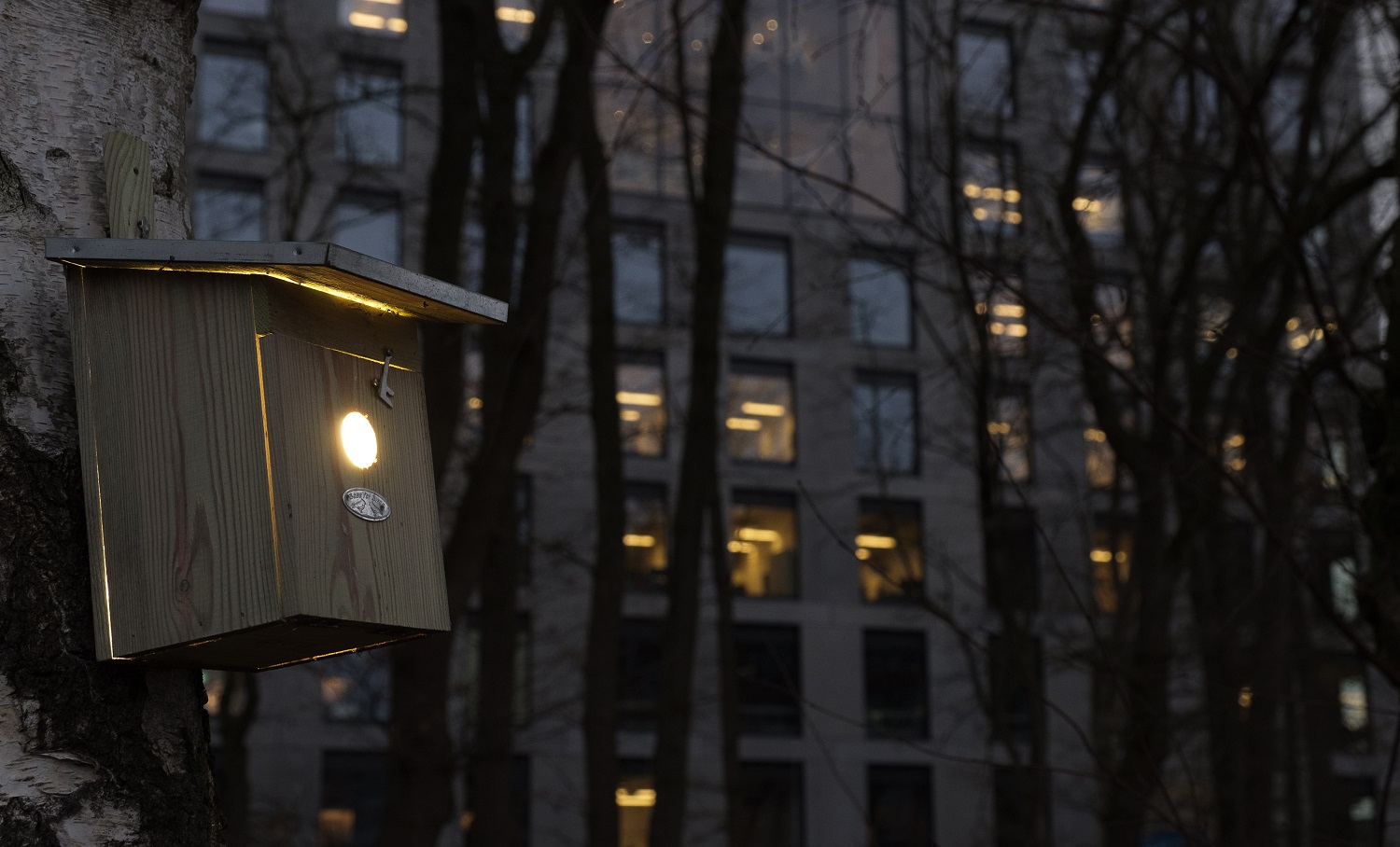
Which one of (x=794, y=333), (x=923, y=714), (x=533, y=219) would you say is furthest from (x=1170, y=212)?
(x=923, y=714)

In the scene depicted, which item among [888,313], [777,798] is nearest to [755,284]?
[888,313]

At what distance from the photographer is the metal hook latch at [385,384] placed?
219 cm

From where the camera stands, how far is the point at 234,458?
6.30 ft

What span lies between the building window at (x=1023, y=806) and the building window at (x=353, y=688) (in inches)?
269

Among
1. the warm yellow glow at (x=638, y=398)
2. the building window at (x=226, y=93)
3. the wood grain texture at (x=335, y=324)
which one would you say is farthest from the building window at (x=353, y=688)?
the wood grain texture at (x=335, y=324)

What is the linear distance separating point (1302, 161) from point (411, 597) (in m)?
5.62

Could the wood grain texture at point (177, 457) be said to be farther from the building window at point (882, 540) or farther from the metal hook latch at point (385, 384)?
the building window at point (882, 540)

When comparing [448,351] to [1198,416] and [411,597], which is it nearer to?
[1198,416]

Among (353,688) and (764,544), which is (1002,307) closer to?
(764,544)

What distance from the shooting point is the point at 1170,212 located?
31.5 feet

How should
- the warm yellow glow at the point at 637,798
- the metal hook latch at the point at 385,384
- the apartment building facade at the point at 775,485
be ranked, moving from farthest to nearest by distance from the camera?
the warm yellow glow at the point at 637,798 < the apartment building facade at the point at 775,485 < the metal hook latch at the point at 385,384

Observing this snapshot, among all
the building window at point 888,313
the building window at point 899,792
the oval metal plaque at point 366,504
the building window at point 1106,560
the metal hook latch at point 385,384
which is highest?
the building window at point 888,313

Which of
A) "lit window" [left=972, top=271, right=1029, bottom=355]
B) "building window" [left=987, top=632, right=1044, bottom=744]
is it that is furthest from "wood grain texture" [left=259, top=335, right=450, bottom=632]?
"building window" [left=987, top=632, right=1044, bottom=744]

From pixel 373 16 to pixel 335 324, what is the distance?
2330 cm
